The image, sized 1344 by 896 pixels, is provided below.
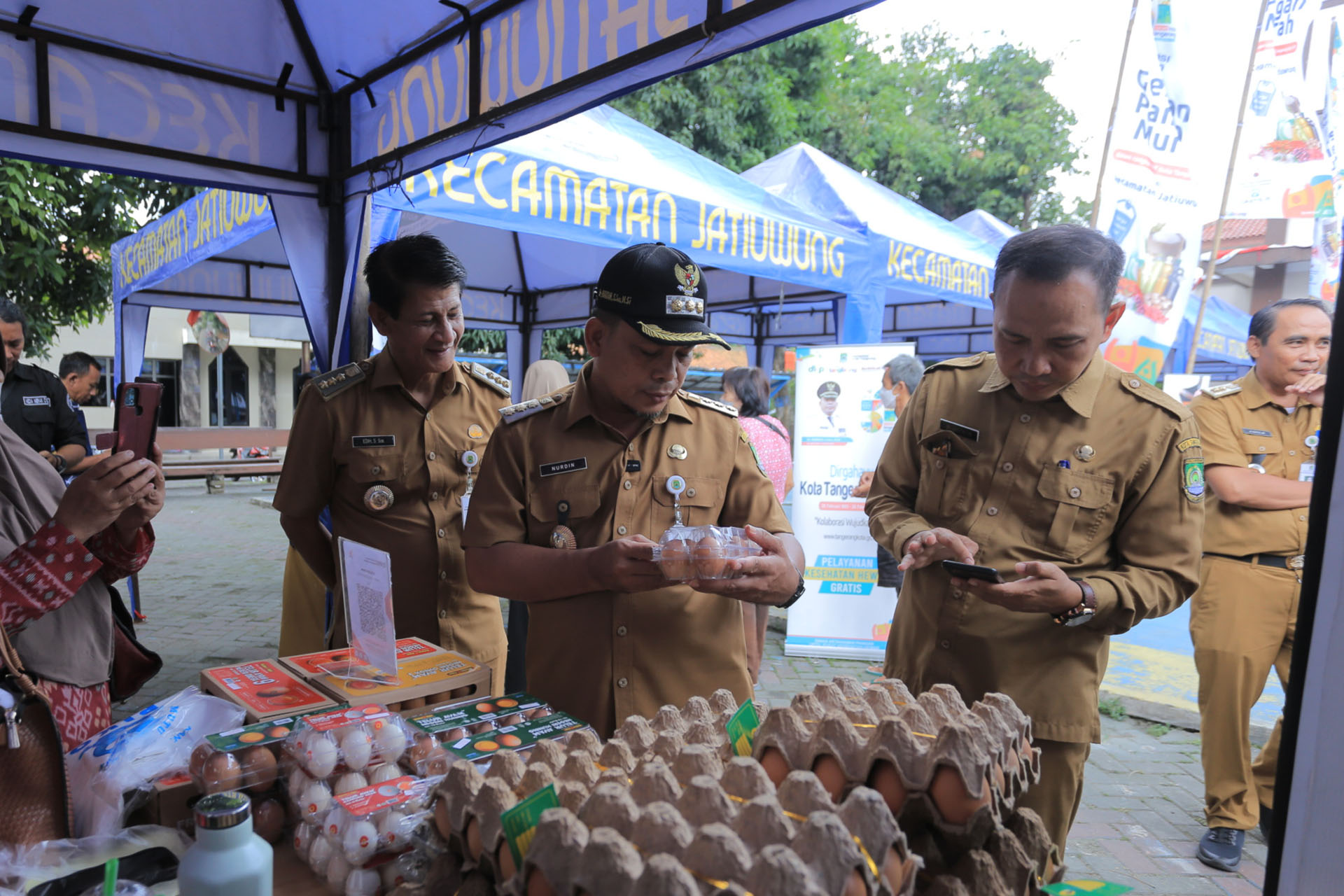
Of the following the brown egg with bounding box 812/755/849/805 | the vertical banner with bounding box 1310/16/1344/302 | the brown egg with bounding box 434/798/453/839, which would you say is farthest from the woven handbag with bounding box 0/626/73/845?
the vertical banner with bounding box 1310/16/1344/302

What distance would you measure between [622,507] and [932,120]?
1099 inches

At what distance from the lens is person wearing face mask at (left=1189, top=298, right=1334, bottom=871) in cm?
336

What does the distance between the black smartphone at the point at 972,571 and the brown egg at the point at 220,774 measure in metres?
1.52

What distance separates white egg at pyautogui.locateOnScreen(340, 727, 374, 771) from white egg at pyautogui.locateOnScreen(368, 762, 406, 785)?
2cm

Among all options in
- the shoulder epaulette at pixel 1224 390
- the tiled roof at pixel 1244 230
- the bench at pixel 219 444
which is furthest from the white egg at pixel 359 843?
the tiled roof at pixel 1244 230

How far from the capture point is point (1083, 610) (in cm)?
179

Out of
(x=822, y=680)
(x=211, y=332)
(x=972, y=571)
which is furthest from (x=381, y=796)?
(x=211, y=332)

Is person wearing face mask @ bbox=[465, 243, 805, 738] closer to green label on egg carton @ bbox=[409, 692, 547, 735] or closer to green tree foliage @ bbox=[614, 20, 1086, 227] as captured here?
green label on egg carton @ bbox=[409, 692, 547, 735]

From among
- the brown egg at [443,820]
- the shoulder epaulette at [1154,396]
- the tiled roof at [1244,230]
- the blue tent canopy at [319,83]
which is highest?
the tiled roof at [1244,230]

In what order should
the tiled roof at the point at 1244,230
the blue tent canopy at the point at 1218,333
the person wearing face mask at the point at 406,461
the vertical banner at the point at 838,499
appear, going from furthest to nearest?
the tiled roof at the point at 1244,230 → the blue tent canopy at the point at 1218,333 → the vertical banner at the point at 838,499 → the person wearing face mask at the point at 406,461

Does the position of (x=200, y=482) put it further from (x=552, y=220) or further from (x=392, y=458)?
(x=392, y=458)

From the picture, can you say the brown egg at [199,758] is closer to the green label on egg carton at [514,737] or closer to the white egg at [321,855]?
the white egg at [321,855]

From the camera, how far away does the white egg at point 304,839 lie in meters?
1.32

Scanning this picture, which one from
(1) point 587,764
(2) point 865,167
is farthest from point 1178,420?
(2) point 865,167
